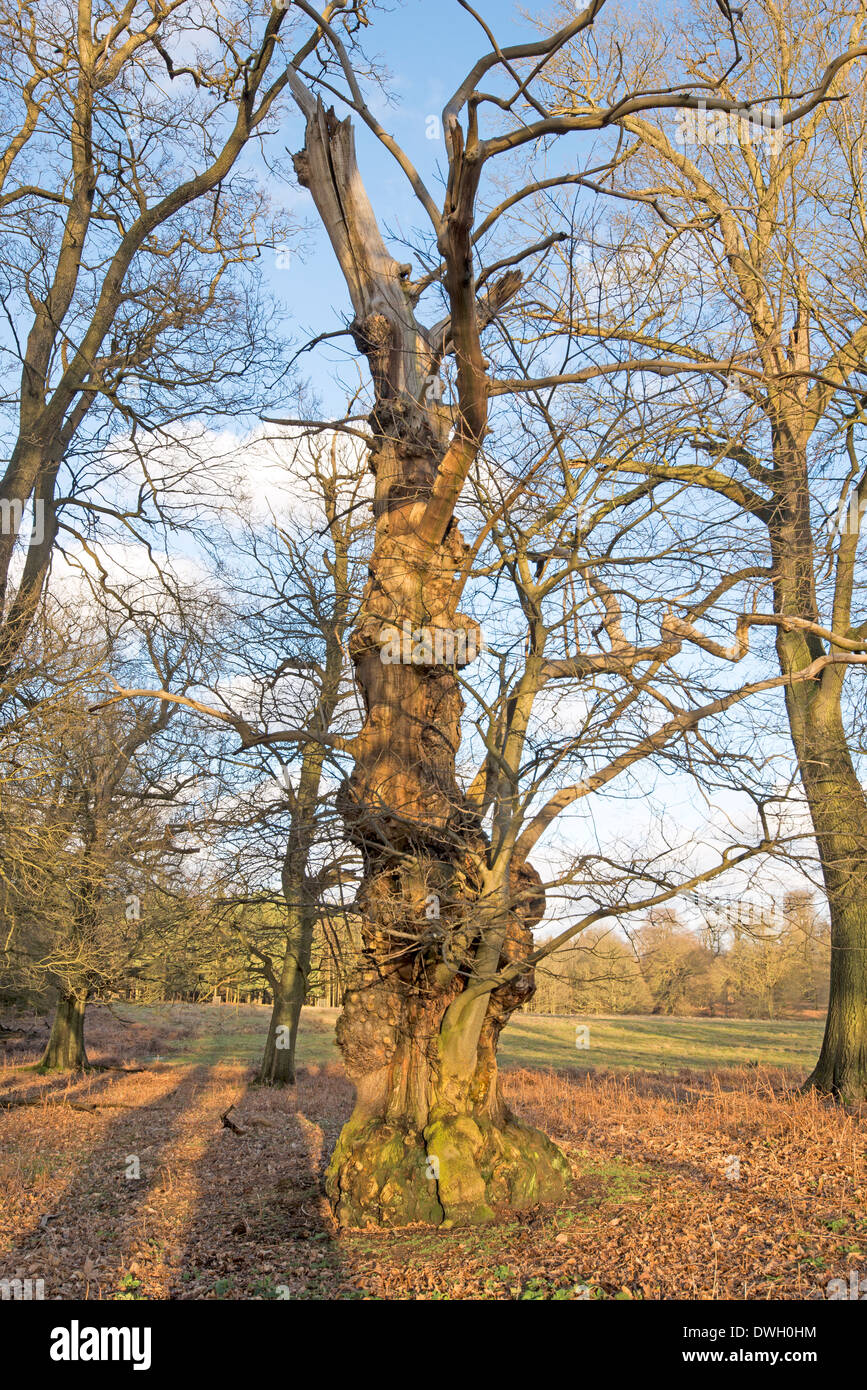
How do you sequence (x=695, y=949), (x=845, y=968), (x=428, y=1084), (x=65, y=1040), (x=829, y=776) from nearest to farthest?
1. (x=695, y=949)
2. (x=428, y=1084)
3. (x=829, y=776)
4. (x=845, y=968)
5. (x=65, y=1040)

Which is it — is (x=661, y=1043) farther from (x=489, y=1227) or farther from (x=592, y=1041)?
(x=489, y=1227)

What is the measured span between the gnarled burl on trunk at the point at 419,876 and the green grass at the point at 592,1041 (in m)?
11.0

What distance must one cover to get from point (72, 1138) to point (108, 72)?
12750mm

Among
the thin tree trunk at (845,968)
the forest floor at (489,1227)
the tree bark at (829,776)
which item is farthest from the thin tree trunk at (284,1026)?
the tree bark at (829,776)

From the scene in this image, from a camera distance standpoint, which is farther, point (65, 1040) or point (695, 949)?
point (65, 1040)

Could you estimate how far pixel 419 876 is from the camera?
6223 millimetres

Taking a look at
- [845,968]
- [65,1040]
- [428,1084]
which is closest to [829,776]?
[428,1084]

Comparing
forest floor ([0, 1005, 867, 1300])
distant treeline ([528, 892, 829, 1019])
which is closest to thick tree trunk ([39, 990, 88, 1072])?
forest floor ([0, 1005, 867, 1300])

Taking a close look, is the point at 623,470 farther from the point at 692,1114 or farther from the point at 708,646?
the point at 692,1114

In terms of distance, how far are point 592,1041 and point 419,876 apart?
2544 centimetres

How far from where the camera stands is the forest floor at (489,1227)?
16.8 feet

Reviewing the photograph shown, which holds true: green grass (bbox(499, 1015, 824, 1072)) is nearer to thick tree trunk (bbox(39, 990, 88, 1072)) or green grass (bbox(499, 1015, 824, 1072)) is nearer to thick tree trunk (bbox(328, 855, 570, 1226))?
thick tree trunk (bbox(39, 990, 88, 1072))

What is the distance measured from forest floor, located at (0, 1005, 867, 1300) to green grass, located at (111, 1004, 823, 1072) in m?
6.31
